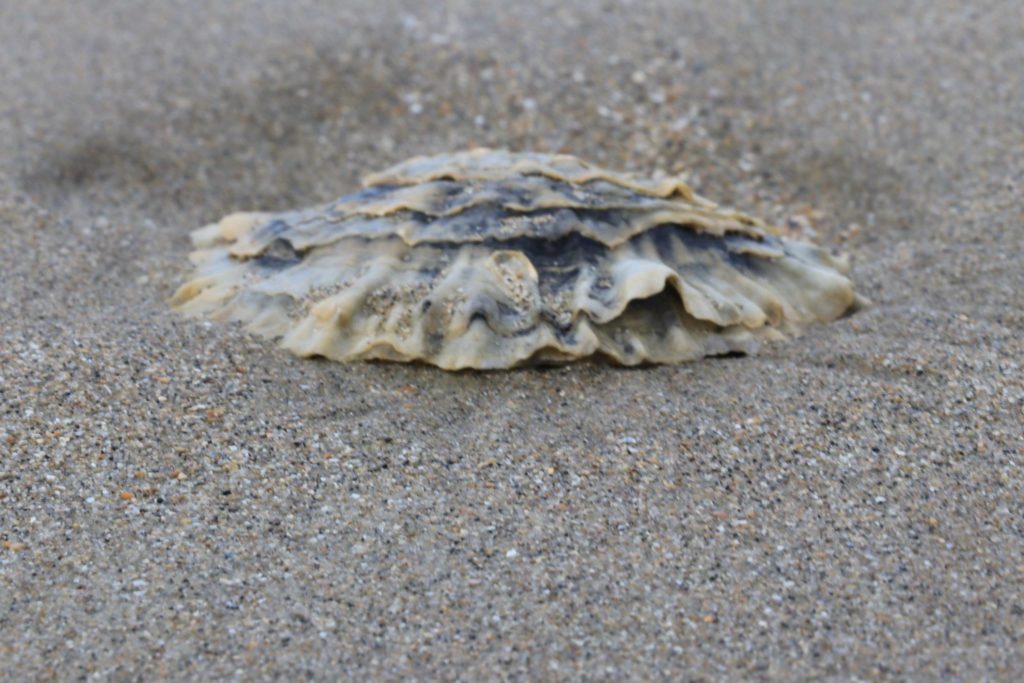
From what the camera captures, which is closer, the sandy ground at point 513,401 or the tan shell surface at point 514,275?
the sandy ground at point 513,401

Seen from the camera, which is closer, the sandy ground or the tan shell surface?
the sandy ground

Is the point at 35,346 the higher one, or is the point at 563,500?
the point at 563,500

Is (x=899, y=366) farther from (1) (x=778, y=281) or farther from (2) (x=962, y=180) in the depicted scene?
(2) (x=962, y=180)

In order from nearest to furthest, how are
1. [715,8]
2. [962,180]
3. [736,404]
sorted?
[736,404]
[962,180]
[715,8]

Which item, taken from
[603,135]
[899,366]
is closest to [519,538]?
[899,366]
